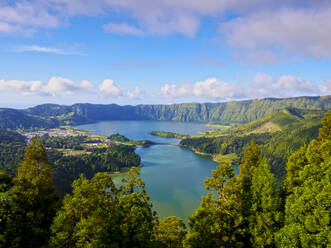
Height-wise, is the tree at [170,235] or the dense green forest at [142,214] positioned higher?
the dense green forest at [142,214]

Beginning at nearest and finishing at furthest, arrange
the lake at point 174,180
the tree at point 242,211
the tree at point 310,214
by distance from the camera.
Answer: the tree at point 310,214 → the tree at point 242,211 → the lake at point 174,180

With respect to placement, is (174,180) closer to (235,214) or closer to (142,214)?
(235,214)

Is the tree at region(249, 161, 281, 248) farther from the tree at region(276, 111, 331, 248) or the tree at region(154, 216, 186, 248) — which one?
the tree at region(154, 216, 186, 248)

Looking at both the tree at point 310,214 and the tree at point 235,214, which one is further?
the tree at point 235,214

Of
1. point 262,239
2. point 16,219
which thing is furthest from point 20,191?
point 262,239

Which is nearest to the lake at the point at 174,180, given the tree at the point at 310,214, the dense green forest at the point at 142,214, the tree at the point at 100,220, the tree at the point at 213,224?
the tree at the point at 213,224

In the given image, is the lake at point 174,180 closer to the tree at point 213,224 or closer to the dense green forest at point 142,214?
the tree at point 213,224

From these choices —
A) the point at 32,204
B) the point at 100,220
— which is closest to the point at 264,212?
the point at 100,220

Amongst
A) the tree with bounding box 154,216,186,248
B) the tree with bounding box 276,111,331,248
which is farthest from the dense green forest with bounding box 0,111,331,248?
the tree with bounding box 154,216,186,248
